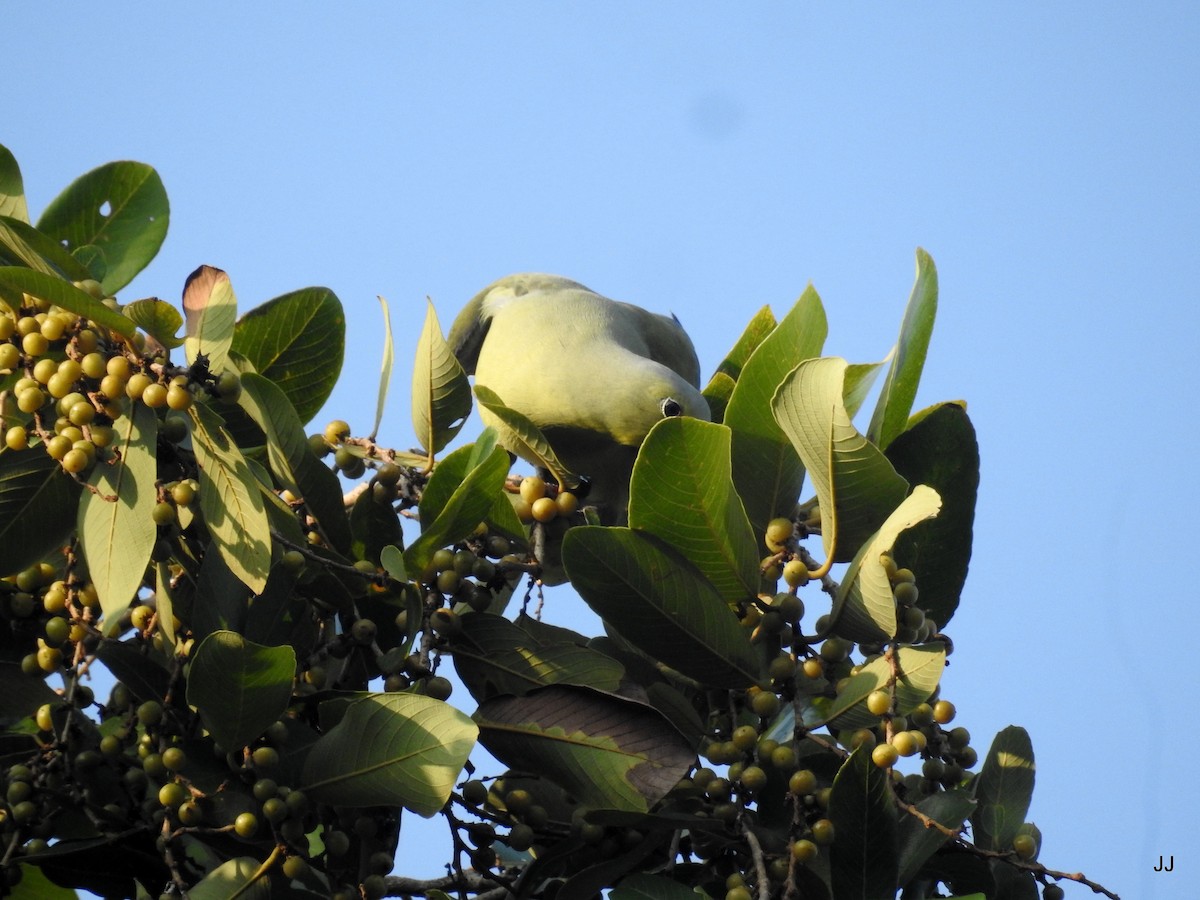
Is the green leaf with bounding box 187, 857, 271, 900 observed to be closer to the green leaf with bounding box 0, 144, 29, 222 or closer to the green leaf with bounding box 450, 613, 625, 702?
the green leaf with bounding box 450, 613, 625, 702

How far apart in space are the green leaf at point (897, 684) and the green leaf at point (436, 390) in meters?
0.77

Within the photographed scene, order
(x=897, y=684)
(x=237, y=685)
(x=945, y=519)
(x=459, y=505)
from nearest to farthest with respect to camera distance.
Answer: (x=237, y=685), (x=897, y=684), (x=459, y=505), (x=945, y=519)

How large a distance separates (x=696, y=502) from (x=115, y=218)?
4.05 ft

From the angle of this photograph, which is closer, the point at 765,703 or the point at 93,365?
the point at 93,365

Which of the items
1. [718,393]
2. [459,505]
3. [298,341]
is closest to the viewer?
[459,505]

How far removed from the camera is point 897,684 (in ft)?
6.05

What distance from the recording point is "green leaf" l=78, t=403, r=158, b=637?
1815 mm

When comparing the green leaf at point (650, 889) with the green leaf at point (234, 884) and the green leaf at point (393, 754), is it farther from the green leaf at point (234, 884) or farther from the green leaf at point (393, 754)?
the green leaf at point (234, 884)

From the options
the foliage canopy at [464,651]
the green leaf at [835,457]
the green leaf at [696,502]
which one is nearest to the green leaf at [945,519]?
the foliage canopy at [464,651]

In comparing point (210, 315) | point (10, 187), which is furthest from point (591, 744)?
point (10, 187)

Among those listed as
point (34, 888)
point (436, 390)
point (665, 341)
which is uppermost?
point (665, 341)

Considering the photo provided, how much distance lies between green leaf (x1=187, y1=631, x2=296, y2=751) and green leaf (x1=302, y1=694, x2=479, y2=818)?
9 cm

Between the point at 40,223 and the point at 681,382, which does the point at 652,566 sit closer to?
the point at 681,382

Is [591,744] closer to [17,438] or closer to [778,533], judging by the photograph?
[778,533]
